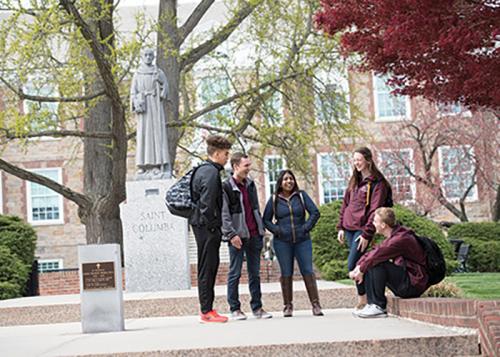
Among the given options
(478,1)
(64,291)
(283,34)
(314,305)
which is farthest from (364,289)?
(283,34)

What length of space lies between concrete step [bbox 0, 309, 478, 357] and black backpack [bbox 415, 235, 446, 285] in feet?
1.85

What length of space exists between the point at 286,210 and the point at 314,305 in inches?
45.0

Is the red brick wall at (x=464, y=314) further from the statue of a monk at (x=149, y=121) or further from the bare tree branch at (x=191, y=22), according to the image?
the bare tree branch at (x=191, y=22)

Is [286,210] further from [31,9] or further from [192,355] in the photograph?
[31,9]

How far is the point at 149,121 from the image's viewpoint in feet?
58.2

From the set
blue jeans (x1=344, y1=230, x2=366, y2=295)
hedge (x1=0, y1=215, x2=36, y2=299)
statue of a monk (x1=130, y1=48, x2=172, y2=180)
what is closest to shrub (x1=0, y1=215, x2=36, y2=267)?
hedge (x1=0, y1=215, x2=36, y2=299)

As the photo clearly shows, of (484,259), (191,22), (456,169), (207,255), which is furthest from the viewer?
(456,169)

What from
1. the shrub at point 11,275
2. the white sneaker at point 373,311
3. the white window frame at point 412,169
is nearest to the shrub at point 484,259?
the shrub at point 11,275

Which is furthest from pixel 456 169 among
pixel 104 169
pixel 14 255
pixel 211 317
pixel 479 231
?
pixel 211 317

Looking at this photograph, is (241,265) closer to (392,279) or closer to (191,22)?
(392,279)

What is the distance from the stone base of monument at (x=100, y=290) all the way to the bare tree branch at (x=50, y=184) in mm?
11734

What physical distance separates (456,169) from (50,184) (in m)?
18.9

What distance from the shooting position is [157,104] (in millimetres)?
17766

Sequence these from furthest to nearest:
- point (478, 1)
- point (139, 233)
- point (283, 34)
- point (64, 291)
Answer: point (283, 34)
point (64, 291)
point (139, 233)
point (478, 1)
